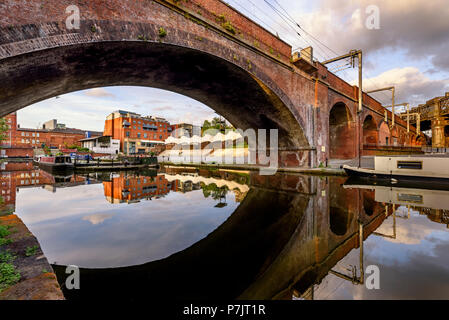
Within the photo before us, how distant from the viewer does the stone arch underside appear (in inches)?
251

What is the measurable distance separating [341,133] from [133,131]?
45.2 m

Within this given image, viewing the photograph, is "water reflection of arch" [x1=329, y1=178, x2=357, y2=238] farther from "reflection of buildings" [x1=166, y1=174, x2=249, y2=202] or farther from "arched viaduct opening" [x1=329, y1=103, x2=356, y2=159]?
"arched viaduct opening" [x1=329, y1=103, x2=356, y2=159]

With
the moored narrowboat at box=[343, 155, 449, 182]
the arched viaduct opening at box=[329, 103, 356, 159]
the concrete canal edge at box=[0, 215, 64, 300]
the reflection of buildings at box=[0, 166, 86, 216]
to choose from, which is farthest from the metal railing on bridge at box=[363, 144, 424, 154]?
the reflection of buildings at box=[0, 166, 86, 216]

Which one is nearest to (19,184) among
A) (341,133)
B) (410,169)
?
(410,169)

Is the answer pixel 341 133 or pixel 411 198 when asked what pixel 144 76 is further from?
pixel 341 133

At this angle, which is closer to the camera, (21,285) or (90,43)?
(21,285)

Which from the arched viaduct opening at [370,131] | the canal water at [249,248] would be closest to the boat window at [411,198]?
the canal water at [249,248]

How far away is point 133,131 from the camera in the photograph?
159 ft

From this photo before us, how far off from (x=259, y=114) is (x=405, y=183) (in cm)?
1050

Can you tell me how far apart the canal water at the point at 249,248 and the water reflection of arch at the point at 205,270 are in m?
0.01

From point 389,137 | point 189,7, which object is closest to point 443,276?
point 189,7

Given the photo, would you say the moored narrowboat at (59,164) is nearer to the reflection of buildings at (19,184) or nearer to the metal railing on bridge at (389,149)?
→ the reflection of buildings at (19,184)
